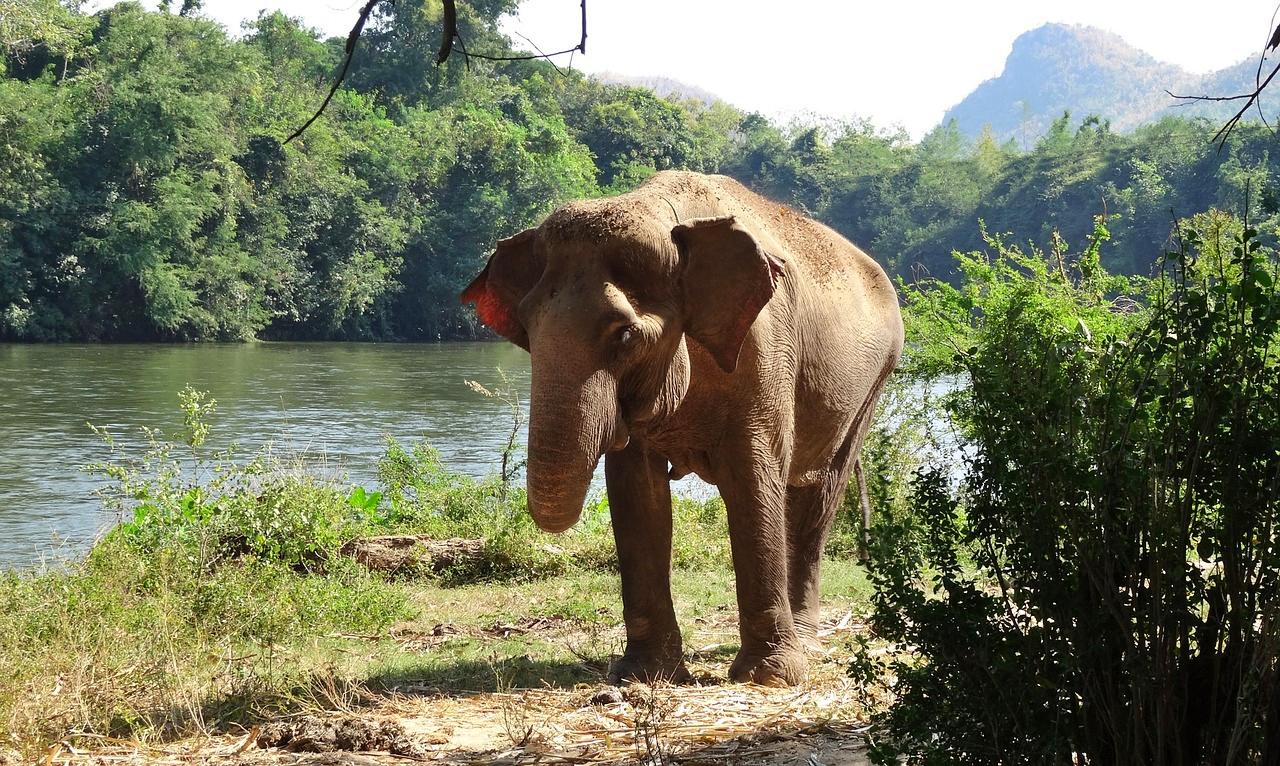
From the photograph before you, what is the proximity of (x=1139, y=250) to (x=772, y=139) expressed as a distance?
124 feet

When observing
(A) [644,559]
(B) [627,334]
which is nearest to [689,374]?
(B) [627,334]

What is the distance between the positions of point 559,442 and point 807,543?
2.74 meters

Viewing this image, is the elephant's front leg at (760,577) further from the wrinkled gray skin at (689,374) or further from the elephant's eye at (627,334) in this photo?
the elephant's eye at (627,334)

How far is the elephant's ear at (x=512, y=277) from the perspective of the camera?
525 cm

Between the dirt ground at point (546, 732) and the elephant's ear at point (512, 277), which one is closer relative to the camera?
the dirt ground at point (546, 732)

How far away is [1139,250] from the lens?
188 ft

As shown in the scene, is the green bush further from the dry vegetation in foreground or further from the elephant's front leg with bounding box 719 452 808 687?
the elephant's front leg with bounding box 719 452 808 687

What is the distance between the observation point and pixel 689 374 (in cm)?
537

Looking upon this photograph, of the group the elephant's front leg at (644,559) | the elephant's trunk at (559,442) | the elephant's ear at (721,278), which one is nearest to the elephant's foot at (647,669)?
the elephant's front leg at (644,559)

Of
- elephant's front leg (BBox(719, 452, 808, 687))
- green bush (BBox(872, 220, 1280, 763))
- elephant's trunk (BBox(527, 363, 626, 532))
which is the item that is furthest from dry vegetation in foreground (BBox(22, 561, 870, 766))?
elephant's trunk (BBox(527, 363, 626, 532))

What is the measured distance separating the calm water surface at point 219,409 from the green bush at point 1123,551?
806 cm

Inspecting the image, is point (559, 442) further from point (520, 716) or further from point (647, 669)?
point (647, 669)

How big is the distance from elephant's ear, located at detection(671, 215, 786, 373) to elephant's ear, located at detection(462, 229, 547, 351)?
1.82 ft

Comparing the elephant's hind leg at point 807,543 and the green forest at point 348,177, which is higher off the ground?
the green forest at point 348,177
